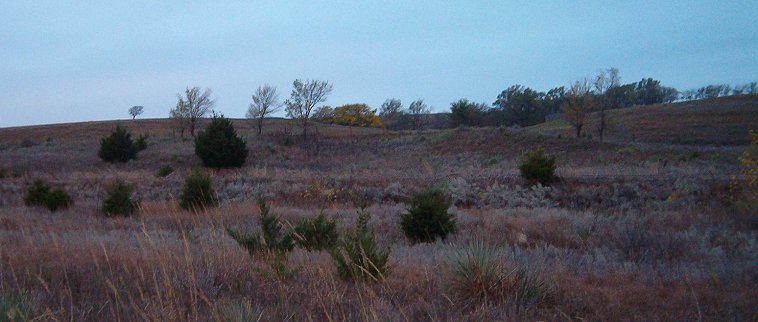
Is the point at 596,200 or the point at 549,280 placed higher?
the point at 549,280

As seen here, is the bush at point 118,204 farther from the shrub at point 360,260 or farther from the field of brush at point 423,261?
the shrub at point 360,260

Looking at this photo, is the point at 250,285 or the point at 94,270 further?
the point at 94,270

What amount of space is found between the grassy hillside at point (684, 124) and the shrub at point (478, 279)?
2131 inches

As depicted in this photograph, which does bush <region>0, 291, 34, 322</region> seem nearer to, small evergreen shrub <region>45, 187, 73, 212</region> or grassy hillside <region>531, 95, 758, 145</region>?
small evergreen shrub <region>45, 187, 73, 212</region>

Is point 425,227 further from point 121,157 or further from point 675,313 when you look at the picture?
point 121,157

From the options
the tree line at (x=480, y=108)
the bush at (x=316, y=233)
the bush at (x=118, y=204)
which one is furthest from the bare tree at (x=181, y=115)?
the bush at (x=316, y=233)

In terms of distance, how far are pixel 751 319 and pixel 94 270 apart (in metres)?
5.72

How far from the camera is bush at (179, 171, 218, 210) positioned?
58.5ft

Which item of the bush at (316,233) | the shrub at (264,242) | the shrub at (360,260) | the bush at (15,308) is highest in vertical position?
the bush at (15,308)

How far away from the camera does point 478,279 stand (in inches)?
197

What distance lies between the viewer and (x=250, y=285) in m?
5.18

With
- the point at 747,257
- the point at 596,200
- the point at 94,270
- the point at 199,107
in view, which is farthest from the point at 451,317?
the point at 199,107

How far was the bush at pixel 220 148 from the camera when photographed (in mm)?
38469

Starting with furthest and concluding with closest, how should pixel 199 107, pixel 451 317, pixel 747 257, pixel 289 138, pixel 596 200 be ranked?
pixel 199 107
pixel 289 138
pixel 596 200
pixel 747 257
pixel 451 317
